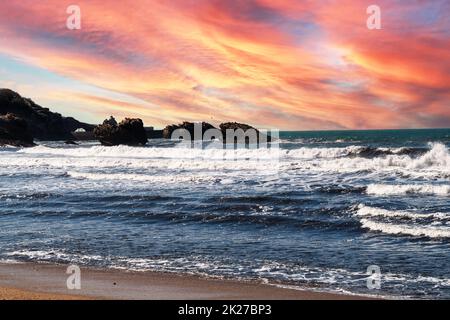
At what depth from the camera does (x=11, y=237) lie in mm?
14172

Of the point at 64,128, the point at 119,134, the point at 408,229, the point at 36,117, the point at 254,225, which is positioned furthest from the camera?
the point at 64,128

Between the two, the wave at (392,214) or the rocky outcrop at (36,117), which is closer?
the wave at (392,214)

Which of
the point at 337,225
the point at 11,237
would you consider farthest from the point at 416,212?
the point at 11,237

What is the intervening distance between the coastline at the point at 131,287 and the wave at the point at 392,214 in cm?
807

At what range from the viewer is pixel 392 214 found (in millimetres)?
16078

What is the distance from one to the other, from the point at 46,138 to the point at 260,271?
123499 millimetres

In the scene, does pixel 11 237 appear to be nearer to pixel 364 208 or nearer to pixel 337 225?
pixel 337 225

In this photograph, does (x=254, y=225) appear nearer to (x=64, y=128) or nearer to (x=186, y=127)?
(x=186, y=127)

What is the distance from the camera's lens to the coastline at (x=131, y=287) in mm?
8156

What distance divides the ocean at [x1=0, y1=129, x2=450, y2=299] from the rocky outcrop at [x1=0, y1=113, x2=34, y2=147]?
64725 mm

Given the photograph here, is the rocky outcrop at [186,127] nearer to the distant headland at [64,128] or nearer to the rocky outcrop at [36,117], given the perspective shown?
the distant headland at [64,128]

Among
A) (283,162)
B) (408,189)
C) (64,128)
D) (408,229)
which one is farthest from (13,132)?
(408,229)

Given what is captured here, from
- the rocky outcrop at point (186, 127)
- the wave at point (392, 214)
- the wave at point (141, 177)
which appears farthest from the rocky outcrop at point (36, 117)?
the wave at point (392, 214)

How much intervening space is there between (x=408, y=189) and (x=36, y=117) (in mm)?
121734
